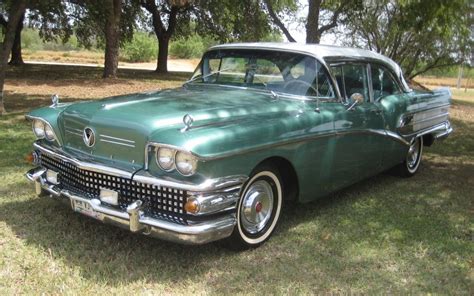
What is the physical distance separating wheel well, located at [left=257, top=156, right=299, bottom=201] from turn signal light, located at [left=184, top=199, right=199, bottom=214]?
0.91 meters

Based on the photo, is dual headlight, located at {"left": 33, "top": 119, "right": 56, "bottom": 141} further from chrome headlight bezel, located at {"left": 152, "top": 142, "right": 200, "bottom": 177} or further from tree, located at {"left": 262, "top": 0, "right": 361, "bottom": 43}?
tree, located at {"left": 262, "top": 0, "right": 361, "bottom": 43}

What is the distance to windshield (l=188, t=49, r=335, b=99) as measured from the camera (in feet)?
15.9

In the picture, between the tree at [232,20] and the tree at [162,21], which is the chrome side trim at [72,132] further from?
the tree at [162,21]

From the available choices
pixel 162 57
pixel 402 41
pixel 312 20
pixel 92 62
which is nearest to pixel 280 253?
pixel 312 20

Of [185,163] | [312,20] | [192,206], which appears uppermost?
[312,20]

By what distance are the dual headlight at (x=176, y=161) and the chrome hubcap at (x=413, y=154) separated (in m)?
3.98

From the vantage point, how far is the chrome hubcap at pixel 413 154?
670cm

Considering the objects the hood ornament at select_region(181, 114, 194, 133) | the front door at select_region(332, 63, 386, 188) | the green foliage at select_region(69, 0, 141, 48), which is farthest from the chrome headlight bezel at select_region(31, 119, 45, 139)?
the green foliage at select_region(69, 0, 141, 48)

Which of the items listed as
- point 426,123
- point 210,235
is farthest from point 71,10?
point 210,235

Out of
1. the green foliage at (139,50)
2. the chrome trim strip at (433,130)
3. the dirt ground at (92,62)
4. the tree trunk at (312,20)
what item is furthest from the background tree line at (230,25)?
the green foliage at (139,50)

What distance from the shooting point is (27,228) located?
4.37 meters

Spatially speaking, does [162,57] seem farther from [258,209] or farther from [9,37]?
[258,209]

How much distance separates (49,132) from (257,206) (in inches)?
74.9

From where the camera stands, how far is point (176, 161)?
3.55 metres
